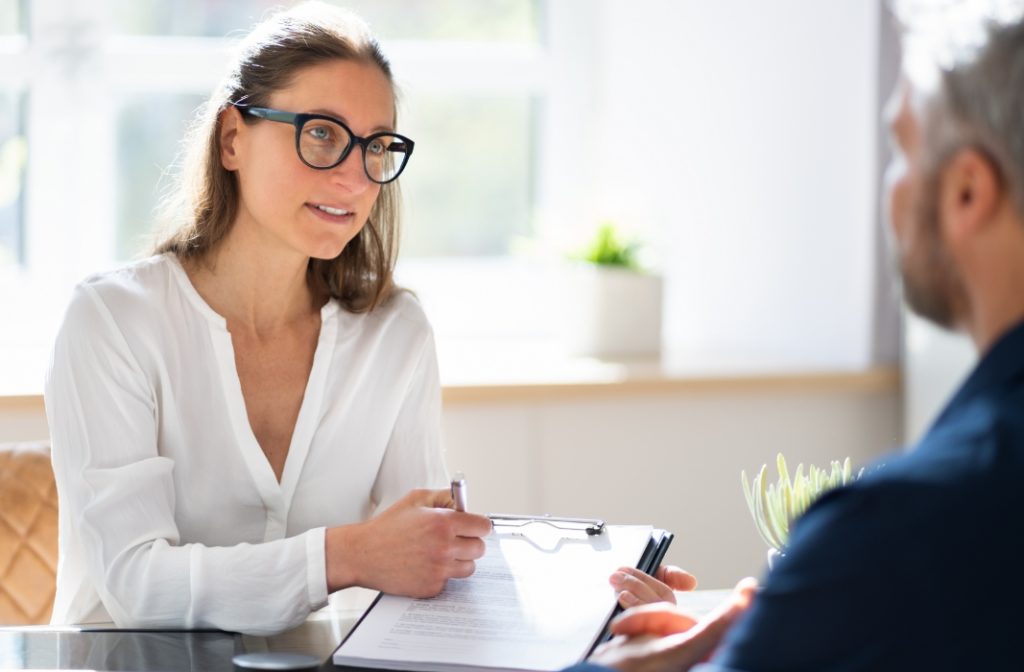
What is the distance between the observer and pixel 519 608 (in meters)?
1.36

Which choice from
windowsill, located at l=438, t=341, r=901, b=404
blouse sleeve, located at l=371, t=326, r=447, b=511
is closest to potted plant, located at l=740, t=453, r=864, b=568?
blouse sleeve, located at l=371, t=326, r=447, b=511

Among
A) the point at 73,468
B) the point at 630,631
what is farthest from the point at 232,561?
the point at 630,631

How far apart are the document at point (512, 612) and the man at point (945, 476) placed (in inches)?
13.4

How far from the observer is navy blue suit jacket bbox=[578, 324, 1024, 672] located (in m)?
0.84

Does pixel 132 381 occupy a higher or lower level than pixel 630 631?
higher

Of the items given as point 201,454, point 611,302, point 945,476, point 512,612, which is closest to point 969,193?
point 945,476

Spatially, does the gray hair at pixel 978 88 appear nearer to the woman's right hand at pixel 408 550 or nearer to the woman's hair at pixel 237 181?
the woman's right hand at pixel 408 550

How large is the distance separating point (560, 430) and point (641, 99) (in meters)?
1.02

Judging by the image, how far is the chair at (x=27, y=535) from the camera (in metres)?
1.83

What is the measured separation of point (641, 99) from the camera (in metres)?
3.35

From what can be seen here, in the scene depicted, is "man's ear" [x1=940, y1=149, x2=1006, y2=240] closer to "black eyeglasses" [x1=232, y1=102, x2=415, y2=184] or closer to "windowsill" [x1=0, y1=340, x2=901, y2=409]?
"black eyeglasses" [x1=232, y1=102, x2=415, y2=184]

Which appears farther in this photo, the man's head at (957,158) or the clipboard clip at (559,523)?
the clipboard clip at (559,523)

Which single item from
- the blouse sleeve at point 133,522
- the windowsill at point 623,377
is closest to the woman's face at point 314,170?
the blouse sleeve at point 133,522

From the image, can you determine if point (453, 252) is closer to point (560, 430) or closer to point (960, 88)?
point (560, 430)
